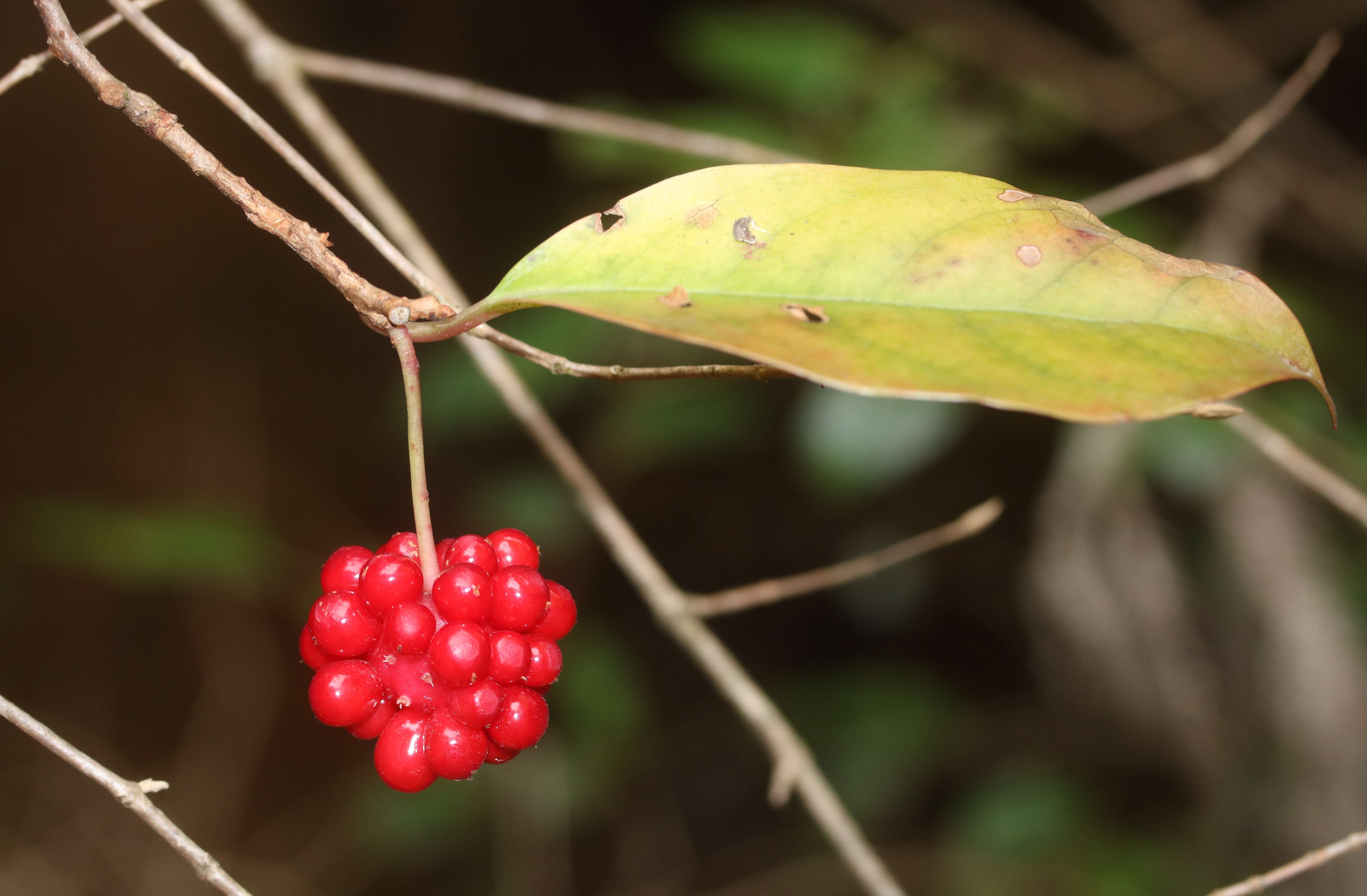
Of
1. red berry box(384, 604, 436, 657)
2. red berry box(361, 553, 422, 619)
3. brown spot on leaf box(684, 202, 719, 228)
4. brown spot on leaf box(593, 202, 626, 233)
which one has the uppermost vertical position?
brown spot on leaf box(593, 202, 626, 233)

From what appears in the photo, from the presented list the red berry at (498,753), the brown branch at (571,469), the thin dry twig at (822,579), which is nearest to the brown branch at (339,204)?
the red berry at (498,753)

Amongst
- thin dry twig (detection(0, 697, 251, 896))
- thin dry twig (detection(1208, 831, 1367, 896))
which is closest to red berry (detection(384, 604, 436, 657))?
thin dry twig (detection(0, 697, 251, 896))

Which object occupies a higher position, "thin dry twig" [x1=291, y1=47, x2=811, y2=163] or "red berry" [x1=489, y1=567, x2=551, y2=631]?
"thin dry twig" [x1=291, y1=47, x2=811, y2=163]

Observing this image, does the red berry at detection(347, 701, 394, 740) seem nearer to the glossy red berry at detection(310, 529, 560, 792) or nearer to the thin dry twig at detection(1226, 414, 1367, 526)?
the glossy red berry at detection(310, 529, 560, 792)

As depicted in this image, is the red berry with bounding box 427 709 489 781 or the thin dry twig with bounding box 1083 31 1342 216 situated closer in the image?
the red berry with bounding box 427 709 489 781

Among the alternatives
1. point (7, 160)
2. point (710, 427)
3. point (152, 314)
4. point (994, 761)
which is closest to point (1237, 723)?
point (994, 761)

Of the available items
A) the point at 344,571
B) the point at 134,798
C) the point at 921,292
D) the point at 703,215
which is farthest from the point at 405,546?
the point at 921,292

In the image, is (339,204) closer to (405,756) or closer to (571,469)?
(405,756)
